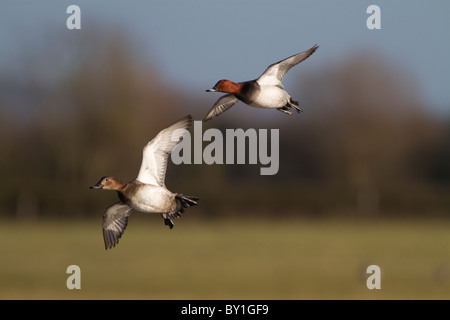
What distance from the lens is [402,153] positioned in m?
82.9

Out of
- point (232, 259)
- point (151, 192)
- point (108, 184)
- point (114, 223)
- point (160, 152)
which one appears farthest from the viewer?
point (232, 259)

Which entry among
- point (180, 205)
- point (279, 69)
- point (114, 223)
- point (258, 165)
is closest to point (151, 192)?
point (180, 205)

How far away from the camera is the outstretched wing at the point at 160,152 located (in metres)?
4.63

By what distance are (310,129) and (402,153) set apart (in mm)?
11811

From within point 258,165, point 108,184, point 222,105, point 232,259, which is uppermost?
point 258,165

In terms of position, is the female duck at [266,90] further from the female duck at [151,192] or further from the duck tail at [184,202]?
the duck tail at [184,202]

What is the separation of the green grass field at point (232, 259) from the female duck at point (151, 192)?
102ft

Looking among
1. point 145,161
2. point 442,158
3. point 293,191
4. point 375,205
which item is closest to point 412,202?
point 375,205

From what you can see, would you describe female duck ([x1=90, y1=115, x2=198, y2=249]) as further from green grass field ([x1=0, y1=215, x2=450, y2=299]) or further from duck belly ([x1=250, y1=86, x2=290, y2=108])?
green grass field ([x1=0, y1=215, x2=450, y2=299])

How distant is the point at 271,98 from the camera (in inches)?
175

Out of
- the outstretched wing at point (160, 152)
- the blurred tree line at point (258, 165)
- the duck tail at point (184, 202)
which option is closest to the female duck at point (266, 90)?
the outstretched wing at point (160, 152)

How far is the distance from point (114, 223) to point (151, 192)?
60 centimetres

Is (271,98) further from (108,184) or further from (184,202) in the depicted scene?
(108,184)
